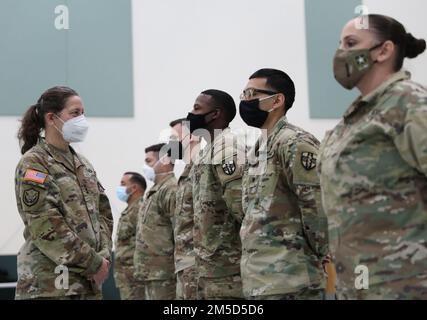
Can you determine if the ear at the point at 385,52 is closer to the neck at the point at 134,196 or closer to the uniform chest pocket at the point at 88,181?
the uniform chest pocket at the point at 88,181

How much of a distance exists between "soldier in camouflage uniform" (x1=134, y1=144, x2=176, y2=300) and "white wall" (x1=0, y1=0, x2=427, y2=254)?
2.14 m

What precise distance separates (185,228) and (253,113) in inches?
42.4

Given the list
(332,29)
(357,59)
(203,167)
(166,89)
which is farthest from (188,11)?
(357,59)

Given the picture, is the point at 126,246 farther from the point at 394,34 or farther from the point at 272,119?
the point at 394,34

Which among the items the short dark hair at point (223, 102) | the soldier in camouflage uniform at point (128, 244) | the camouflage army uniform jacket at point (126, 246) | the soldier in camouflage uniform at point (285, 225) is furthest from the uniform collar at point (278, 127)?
the camouflage army uniform jacket at point (126, 246)

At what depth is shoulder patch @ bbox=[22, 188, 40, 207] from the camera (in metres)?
2.87

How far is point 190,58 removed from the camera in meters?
7.22

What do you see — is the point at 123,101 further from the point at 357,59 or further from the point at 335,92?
the point at 357,59

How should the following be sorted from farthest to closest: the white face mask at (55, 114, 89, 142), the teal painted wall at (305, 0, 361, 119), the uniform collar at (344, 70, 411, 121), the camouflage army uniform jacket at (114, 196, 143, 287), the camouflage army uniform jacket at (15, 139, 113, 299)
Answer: the teal painted wall at (305, 0, 361, 119)
the camouflage army uniform jacket at (114, 196, 143, 287)
the white face mask at (55, 114, 89, 142)
the camouflage army uniform jacket at (15, 139, 113, 299)
the uniform collar at (344, 70, 411, 121)

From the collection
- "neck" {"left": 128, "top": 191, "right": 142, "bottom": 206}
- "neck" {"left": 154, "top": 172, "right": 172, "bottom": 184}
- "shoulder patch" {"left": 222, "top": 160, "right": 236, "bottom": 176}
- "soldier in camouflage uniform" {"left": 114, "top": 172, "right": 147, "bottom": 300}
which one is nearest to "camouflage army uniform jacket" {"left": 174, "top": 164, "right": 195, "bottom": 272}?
"shoulder patch" {"left": 222, "top": 160, "right": 236, "bottom": 176}

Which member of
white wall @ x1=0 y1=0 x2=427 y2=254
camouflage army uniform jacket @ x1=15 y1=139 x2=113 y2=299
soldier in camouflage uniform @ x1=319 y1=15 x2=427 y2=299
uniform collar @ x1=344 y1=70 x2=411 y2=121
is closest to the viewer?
soldier in camouflage uniform @ x1=319 y1=15 x2=427 y2=299

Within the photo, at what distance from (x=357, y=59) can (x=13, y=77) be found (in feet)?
16.5

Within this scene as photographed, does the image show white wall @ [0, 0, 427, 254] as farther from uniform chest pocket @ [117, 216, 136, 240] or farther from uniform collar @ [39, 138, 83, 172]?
uniform collar @ [39, 138, 83, 172]

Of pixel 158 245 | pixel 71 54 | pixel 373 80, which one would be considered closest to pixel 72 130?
pixel 373 80
